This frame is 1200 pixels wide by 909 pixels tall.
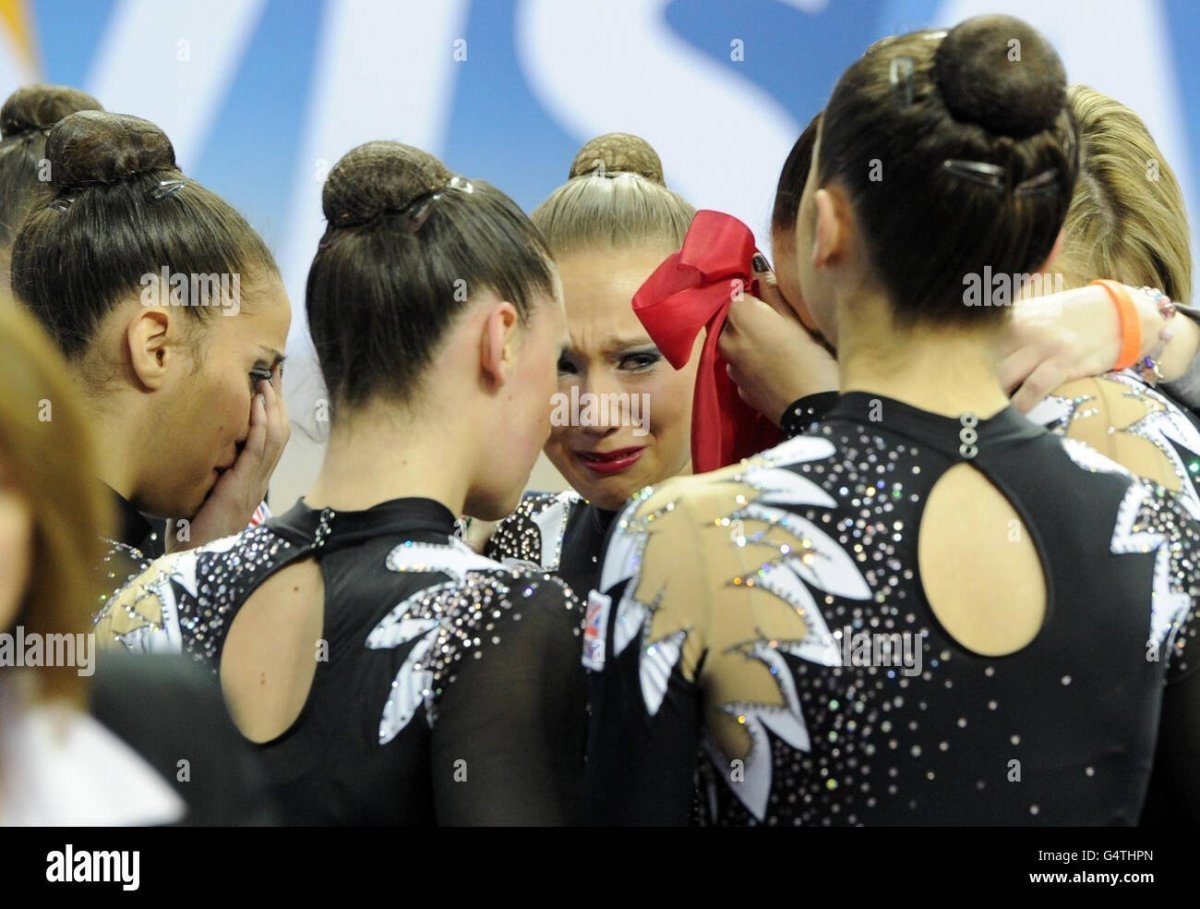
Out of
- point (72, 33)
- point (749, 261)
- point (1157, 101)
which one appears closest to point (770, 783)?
point (749, 261)

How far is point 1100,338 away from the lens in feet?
4.99

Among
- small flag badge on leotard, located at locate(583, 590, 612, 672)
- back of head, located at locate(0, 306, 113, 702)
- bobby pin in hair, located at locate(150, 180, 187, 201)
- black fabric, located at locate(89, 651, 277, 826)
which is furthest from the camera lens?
bobby pin in hair, located at locate(150, 180, 187, 201)

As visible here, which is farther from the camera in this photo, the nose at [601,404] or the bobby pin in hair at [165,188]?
the nose at [601,404]

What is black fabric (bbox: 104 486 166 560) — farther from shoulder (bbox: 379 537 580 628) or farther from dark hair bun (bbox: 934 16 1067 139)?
dark hair bun (bbox: 934 16 1067 139)

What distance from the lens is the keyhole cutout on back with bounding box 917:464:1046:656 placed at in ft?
3.81

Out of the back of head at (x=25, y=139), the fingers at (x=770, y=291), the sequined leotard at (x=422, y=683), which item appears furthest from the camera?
the back of head at (x=25, y=139)

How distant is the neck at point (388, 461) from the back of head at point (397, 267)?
0.09ft

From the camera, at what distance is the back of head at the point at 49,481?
915mm

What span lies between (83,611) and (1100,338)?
3.42 ft

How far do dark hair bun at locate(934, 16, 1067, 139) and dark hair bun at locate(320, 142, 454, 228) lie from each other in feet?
1.92

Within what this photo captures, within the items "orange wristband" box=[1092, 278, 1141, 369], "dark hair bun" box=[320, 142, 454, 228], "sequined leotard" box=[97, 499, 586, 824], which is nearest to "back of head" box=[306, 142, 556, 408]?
"dark hair bun" box=[320, 142, 454, 228]

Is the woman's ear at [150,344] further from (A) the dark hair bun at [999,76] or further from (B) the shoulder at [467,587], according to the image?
(A) the dark hair bun at [999,76]

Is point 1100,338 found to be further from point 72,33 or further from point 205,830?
point 72,33

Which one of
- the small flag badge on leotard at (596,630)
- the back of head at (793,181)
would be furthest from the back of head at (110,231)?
the small flag badge on leotard at (596,630)
